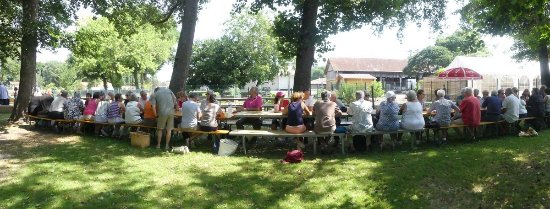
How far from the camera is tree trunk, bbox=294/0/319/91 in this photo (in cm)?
1339

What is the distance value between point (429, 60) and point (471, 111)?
48.4 m

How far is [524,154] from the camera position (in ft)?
27.5

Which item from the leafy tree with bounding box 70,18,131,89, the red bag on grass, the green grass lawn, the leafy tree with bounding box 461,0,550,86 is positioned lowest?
the green grass lawn

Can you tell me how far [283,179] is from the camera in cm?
723

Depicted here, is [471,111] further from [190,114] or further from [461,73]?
[461,73]

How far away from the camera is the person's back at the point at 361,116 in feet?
29.7

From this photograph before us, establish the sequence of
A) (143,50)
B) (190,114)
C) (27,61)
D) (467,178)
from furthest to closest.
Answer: (143,50) → (27,61) → (190,114) → (467,178)

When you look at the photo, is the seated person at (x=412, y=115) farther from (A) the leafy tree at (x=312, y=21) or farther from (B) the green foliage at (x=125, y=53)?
(B) the green foliage at (x=125, y=53)

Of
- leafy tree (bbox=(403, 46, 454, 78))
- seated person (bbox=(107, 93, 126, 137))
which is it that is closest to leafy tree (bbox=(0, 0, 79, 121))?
seated person (bbox=(107, 93, 126, 137))

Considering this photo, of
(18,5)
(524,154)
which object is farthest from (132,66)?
(524,154)

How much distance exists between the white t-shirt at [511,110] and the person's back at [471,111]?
1402 mm

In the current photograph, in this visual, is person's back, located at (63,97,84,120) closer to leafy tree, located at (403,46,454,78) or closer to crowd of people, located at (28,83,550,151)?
crowd of people, located at (28,83,550,151)

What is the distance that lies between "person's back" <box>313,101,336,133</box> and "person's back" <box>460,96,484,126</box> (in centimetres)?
334

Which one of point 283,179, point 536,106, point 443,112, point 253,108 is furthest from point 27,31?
point 536,106
